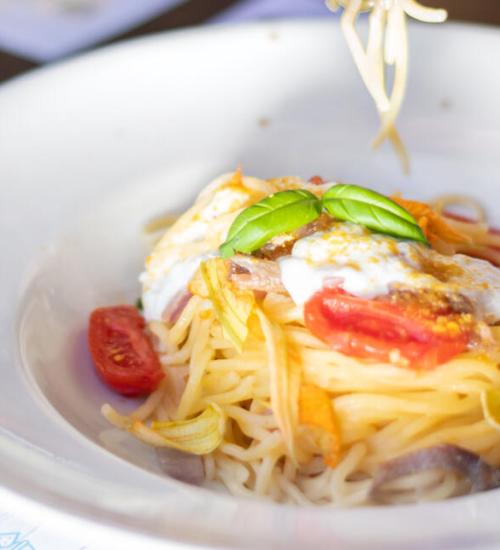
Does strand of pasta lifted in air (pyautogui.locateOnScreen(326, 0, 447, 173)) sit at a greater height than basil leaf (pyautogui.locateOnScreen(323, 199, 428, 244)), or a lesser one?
greater

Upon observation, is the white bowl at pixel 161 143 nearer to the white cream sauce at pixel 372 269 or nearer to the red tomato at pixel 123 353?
the red tomato at pixel 123 353

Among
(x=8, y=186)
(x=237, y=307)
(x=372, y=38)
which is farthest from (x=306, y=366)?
(x=8, y=186)

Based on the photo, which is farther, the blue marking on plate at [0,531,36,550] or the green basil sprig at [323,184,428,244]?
the green basil sprig at [323,184,428,244]

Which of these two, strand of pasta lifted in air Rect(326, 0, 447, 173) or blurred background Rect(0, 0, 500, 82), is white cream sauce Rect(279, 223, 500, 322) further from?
blurred background Rect(0, 0, 500, 82)

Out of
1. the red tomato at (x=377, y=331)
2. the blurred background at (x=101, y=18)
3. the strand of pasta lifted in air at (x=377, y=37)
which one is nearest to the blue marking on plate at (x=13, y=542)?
the red tomato at (x=377, y=331)

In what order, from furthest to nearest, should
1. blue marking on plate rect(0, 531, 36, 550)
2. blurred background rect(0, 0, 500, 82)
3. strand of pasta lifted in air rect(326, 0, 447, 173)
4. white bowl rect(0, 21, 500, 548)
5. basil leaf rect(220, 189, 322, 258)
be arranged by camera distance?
blurred background rect(0, 0, 500, 82), white bowl rect(0, 21, 500, 548), strand of pasta lifted in air rect(326, 0, 447, 173), basil leaf rect(220, 189, 322, 258), blue marking on plate rect(0, 531, 36, 550)

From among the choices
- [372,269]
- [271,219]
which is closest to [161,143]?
[271,219]

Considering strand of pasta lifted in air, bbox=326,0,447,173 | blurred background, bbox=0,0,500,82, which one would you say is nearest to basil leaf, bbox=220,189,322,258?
strand of pasta lifted in air, bbox=326,0,447,173

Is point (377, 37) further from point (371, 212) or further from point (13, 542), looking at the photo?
point (13, 542)
